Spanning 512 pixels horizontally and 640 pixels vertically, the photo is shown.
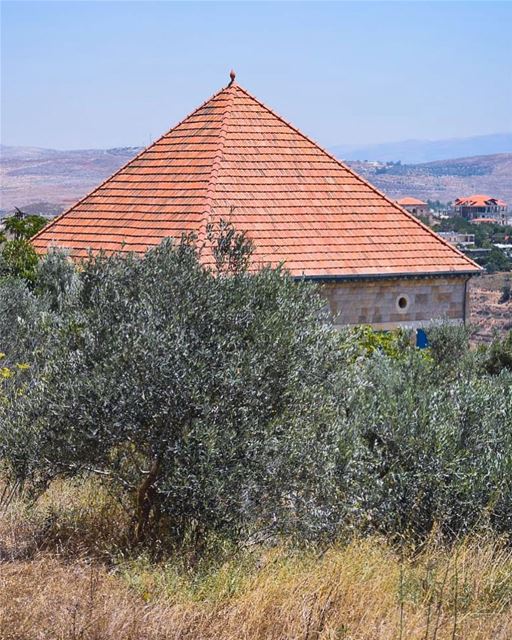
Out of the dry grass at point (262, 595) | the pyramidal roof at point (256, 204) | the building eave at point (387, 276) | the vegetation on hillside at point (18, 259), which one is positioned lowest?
the dry grass at point (262, 595)

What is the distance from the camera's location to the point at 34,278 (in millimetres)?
13125

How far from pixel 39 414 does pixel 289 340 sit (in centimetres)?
159

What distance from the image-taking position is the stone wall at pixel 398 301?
14594mm

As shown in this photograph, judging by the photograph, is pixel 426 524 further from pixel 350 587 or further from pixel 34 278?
pixel 34 278

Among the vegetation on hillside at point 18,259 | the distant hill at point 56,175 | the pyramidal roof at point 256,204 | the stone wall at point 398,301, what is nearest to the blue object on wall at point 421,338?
the stone wall at point 398,301

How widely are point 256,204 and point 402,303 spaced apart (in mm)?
2629

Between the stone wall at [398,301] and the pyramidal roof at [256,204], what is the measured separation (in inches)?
10.1

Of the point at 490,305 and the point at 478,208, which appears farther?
the point at 478,208

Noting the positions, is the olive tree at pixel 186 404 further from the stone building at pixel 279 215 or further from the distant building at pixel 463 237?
the distant building at pixel 463 237

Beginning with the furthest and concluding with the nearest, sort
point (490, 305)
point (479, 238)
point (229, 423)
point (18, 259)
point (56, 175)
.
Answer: point (56, 175) → point (479, 238) → point (490, 305) → point (18, 259) → point (229, 423)

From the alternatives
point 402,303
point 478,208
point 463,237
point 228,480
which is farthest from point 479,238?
point 228,480

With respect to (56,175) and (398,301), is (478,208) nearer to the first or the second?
(56,175)

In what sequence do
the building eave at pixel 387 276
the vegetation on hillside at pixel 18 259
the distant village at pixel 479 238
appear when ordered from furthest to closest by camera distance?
the distant village at pixel 479 238 → the building eave at pixel 387 276 → the vegetation on hillside at pixel 18 259

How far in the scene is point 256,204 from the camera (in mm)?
14812
